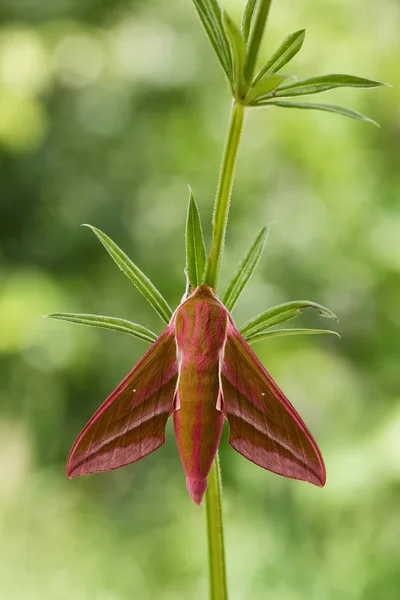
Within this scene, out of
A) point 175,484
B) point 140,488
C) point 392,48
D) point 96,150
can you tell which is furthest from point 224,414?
point 96,150

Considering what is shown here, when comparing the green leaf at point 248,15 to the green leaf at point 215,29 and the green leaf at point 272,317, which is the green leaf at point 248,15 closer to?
the green leaf at point 215,29

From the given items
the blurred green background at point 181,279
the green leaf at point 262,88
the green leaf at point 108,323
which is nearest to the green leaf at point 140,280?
the green leaf at point 108,323

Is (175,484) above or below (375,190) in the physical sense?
below

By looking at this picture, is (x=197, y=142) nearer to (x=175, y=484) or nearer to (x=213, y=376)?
(x=175, y=484)

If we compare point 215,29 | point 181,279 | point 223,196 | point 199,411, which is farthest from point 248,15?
point 181,279

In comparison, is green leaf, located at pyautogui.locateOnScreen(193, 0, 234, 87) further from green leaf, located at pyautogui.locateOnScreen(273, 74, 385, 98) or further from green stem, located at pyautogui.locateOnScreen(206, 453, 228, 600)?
green stem, located at pyautogui.locateOnScreen(206, 453, 228, 600)

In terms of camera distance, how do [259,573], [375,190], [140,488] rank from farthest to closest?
1. [140,488]
2. [375,190]
3. [259,573]

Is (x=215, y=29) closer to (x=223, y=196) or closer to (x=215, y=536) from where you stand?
(x=223, y=196)
